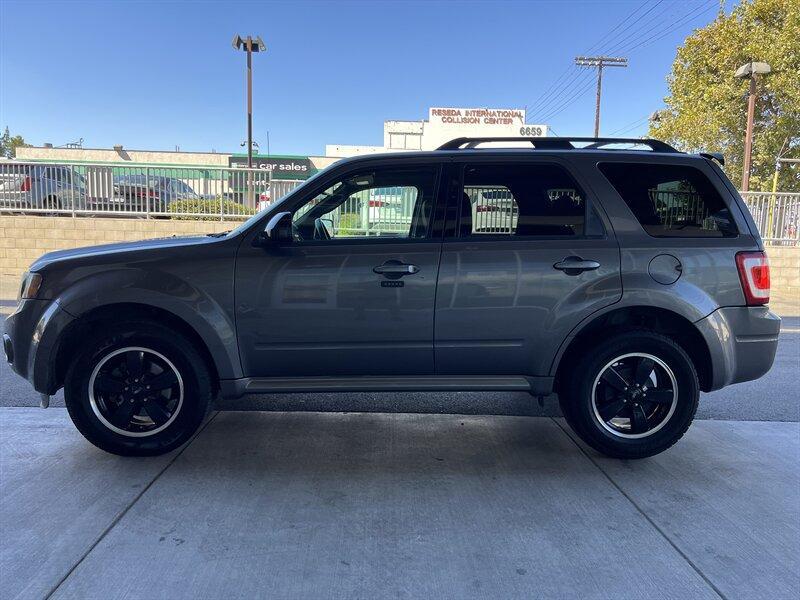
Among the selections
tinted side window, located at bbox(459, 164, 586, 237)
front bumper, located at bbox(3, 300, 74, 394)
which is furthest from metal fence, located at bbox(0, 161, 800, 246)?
tinted side window, located at bbox(459, 164, 586, 237)

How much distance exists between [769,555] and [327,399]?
3.32 m

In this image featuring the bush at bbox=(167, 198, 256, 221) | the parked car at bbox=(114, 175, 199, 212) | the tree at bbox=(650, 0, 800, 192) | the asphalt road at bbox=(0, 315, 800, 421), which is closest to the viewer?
the asphalt road at bbox=(0, 315, 800, 421)

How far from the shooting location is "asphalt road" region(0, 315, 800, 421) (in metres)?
4.78

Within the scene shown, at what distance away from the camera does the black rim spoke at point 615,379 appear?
3.70 meters

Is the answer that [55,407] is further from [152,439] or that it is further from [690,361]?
[690,361]

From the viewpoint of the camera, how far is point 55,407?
470 centimetres

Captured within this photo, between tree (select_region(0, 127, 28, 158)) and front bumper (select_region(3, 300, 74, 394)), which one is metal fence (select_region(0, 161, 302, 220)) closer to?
front bumper (select_region(3, 300, 74, 394))

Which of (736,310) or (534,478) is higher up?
(736,310)

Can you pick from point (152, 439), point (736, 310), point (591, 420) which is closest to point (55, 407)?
point (152, 439)

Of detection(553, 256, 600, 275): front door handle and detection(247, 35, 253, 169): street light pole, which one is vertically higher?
detection(247, 35, 253, 169): street light pole

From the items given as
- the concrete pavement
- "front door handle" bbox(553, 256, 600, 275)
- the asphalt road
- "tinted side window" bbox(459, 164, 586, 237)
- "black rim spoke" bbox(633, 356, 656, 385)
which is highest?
"tinted side window" bbox(459, 164, 586, 237)

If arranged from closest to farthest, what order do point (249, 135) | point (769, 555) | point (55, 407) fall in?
point (769, 555) < point (55, 407) < point (249, 135)

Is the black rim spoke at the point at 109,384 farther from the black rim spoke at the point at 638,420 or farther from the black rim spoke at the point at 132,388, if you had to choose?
the black rim spoke at the point at 638,420

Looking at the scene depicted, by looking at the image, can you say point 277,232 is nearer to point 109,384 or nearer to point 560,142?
point 109,384
